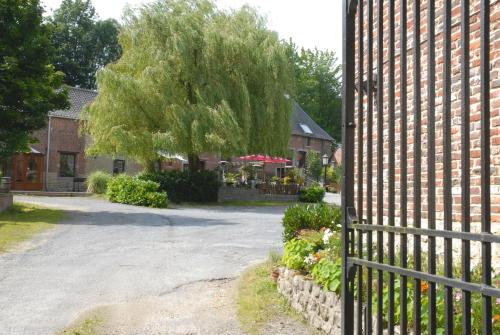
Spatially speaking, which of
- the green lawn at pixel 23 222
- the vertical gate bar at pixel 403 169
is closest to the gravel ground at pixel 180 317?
the vertical gate bar at pixel 403 169

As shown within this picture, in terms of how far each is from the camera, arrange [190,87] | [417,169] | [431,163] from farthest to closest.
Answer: [190,87], [417,169], [431,163]

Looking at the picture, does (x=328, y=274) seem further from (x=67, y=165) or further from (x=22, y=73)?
(x=67, y=165)

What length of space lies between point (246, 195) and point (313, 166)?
16.8 metres

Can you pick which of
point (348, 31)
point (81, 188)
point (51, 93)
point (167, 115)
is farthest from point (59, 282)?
point (81, 188)

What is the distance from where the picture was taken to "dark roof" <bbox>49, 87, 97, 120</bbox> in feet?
109

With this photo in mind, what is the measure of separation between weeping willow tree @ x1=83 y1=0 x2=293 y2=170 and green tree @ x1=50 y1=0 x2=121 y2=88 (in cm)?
2821

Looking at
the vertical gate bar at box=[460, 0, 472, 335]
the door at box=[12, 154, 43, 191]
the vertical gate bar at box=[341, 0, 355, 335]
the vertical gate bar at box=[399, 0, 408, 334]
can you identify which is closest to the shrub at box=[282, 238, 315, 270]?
the vertical gate bar at box=[341, 0, 355, 335]

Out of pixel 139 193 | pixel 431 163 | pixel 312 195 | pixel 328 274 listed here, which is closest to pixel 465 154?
pixel 431 163

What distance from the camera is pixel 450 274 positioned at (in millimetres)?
2387

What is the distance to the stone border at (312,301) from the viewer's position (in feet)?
16.1

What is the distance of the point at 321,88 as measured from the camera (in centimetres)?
6097

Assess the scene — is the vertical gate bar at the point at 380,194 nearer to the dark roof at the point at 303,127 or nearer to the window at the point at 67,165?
the window at the point at 67,165

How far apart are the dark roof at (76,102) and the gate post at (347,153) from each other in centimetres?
3165

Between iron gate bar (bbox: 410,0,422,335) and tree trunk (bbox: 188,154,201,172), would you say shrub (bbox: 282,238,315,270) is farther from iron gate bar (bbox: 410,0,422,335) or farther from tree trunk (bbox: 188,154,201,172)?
tree trunk (bbox: 188,154,201,172)
